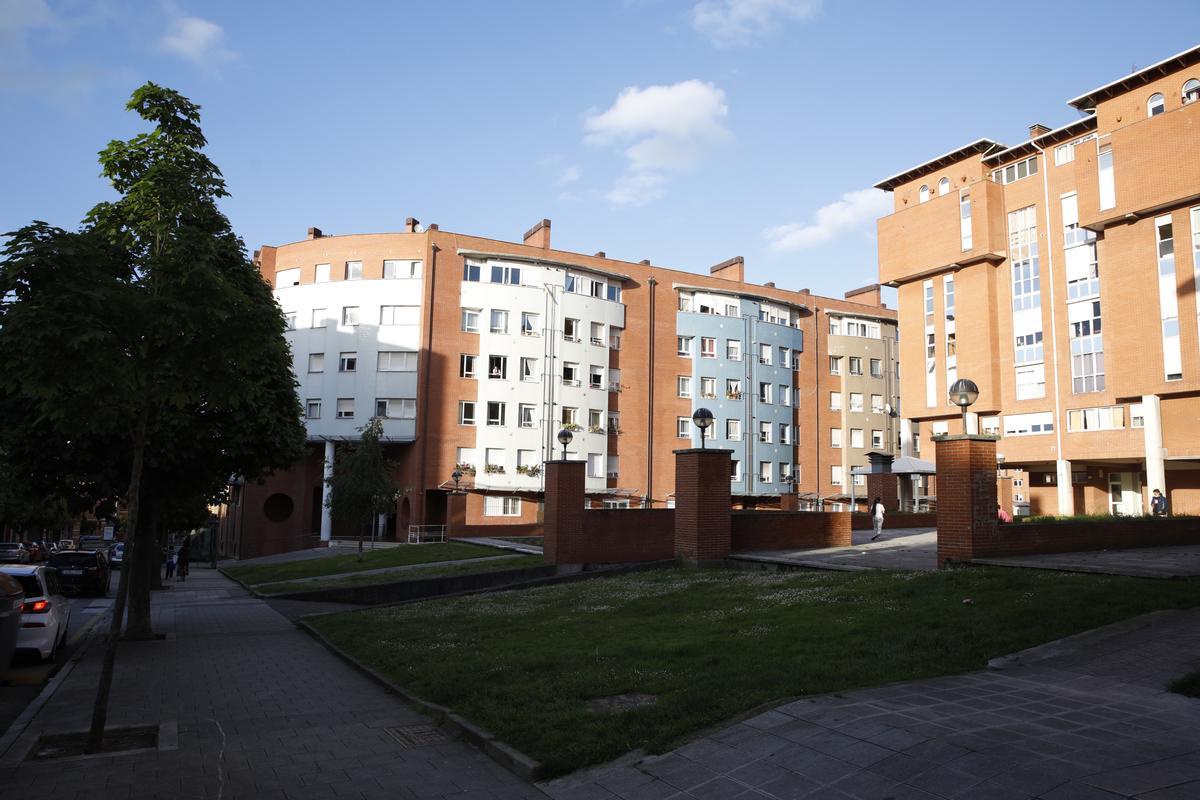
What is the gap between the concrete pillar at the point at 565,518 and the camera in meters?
19.6

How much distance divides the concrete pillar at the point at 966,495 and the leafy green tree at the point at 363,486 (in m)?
24.2

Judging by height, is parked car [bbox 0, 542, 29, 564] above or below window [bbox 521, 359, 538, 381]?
below

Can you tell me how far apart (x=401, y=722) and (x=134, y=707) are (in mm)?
3463

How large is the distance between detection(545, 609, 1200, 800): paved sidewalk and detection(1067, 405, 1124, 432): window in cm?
3940

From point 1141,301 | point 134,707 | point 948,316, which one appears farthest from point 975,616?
point 948,316

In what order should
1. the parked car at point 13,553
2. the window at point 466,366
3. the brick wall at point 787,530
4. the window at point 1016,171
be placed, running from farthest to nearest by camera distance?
1. the window at point 466,366
2. the window at point 1016,171
3. the parked car at point 13,553
4. the brick wall at point 787,530

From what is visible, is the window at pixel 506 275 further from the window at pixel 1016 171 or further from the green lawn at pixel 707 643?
the green lawn at pixel 707 643

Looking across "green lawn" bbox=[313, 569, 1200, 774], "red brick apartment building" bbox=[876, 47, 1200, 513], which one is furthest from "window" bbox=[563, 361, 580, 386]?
"green lawn" bbox=[313, 569, 1200, 774]

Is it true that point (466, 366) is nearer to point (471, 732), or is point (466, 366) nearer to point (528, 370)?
point (528, 370)

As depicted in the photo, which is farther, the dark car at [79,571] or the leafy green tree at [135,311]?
the dark car at [79,571]

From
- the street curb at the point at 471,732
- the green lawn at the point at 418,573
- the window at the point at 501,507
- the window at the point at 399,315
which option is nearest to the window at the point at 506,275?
the window at the point at 399,315

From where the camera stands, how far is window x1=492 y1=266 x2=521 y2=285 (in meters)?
49.9

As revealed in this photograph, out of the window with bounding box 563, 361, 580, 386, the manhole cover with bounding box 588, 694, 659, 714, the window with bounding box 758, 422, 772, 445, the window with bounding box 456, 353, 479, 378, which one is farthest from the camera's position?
the window with bounding box 758, 422, 772, 445

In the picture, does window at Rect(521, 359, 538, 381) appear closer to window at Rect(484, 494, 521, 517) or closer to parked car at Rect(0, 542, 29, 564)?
window at Rect(484, 494, 521, 517)
